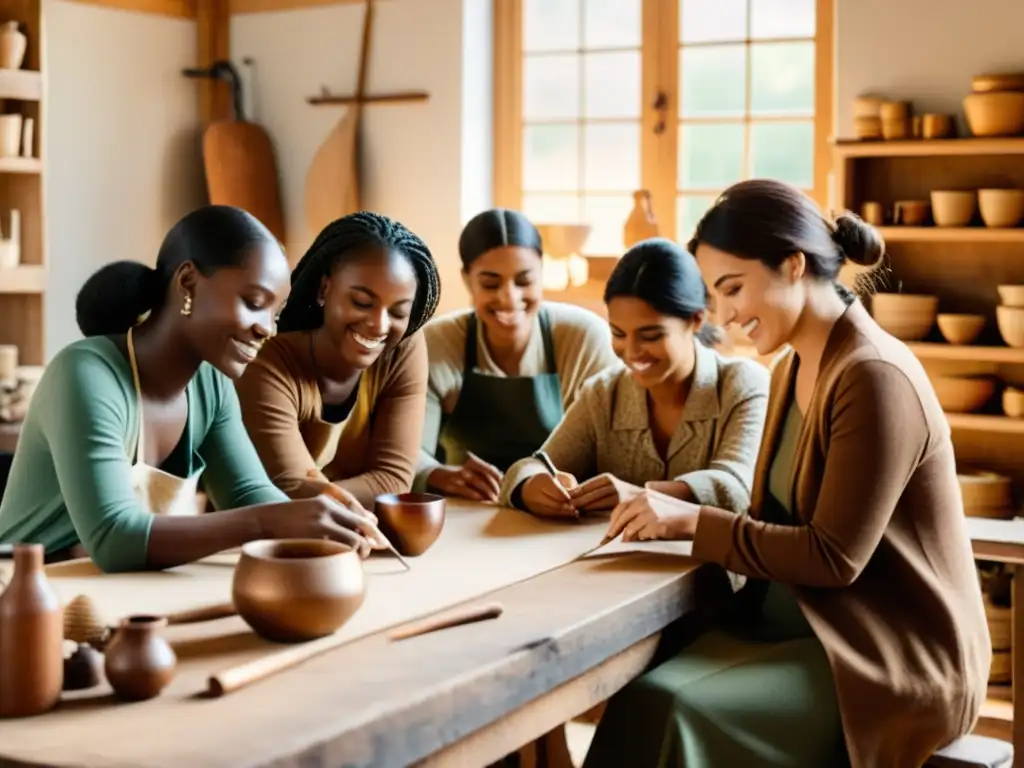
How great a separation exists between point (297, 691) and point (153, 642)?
0.16 m

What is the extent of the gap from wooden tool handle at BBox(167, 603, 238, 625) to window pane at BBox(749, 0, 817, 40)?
151 inches

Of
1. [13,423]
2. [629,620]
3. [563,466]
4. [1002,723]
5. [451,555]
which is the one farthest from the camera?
[13,423]

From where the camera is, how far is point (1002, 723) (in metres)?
3.80

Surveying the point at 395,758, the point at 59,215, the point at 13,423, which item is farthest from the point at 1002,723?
the point at 59,215

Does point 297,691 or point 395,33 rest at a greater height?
point 395,33

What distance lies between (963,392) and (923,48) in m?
1.11

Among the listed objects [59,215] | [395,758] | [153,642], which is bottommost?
[395,758]

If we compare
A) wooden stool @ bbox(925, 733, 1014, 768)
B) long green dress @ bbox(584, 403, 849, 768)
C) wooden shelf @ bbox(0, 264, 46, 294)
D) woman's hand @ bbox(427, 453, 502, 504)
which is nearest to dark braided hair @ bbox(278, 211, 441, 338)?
woman's hand @ bbox(427, 453, 502, 504)

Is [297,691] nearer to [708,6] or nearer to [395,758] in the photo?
[395,758]

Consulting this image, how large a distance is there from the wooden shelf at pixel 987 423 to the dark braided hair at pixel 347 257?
2.16m

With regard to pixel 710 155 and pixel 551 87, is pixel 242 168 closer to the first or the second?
pixel 551 87

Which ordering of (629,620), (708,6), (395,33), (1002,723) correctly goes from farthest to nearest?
(395,33) < (708,6) < (1002,723) < (629,620)

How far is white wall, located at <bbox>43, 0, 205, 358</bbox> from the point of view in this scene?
5.62 m

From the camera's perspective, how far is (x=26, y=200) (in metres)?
5.18
